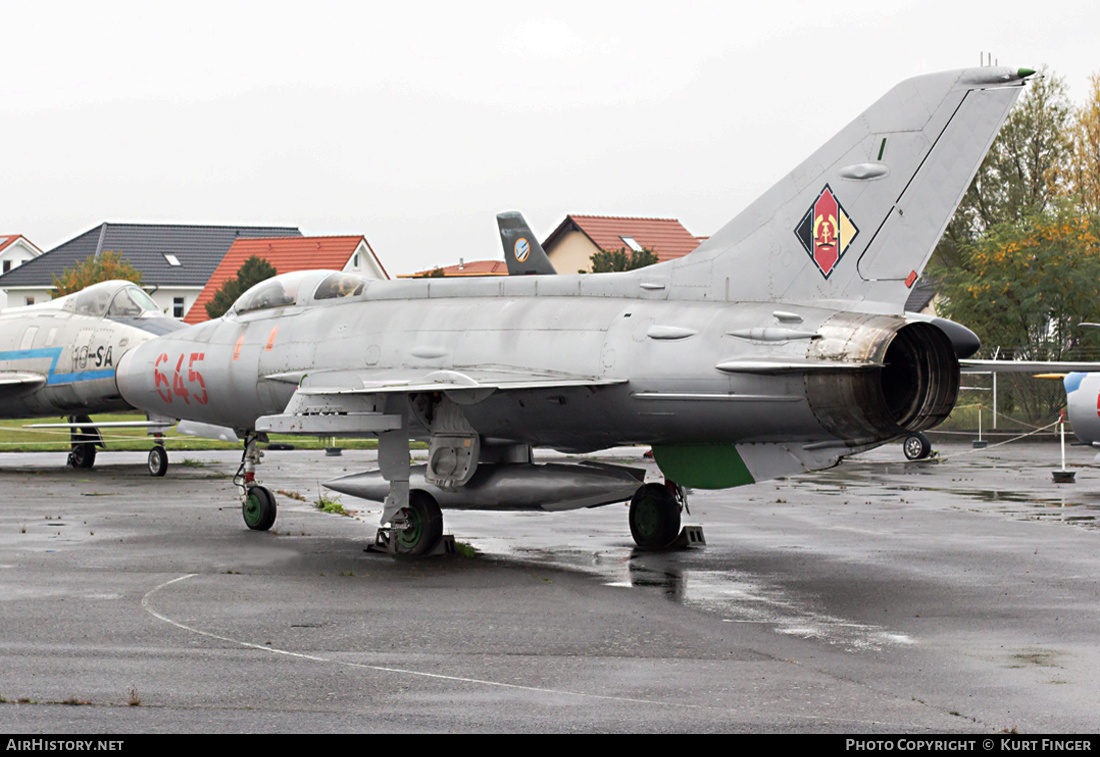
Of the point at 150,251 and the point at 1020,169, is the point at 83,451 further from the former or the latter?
the point at 150,251

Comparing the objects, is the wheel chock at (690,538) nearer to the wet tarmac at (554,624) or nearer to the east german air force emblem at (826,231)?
the wet tarmac at (554,624)

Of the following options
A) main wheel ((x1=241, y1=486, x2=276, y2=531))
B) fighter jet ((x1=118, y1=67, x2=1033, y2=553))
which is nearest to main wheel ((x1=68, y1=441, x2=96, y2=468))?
main wheel ((x1=241, y1=486, x2=276, y2=531))

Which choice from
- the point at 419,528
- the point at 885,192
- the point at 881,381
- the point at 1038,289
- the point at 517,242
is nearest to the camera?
the point at 881,381

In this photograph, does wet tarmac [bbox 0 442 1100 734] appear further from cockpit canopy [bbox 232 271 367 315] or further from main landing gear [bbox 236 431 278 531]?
cockpit canopy [bbox 232 271 367 315]

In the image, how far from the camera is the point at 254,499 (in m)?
14.3

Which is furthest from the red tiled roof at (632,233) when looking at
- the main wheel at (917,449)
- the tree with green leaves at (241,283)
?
the main wheel at (917,449)

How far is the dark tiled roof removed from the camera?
8062 cm

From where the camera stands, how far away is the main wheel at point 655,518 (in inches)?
507

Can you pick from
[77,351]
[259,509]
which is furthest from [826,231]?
[77,351]

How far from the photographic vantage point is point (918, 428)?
420 inches

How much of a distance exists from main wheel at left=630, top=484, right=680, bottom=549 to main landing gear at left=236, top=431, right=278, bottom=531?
165 inches

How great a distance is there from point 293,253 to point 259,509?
59614 millimetres
